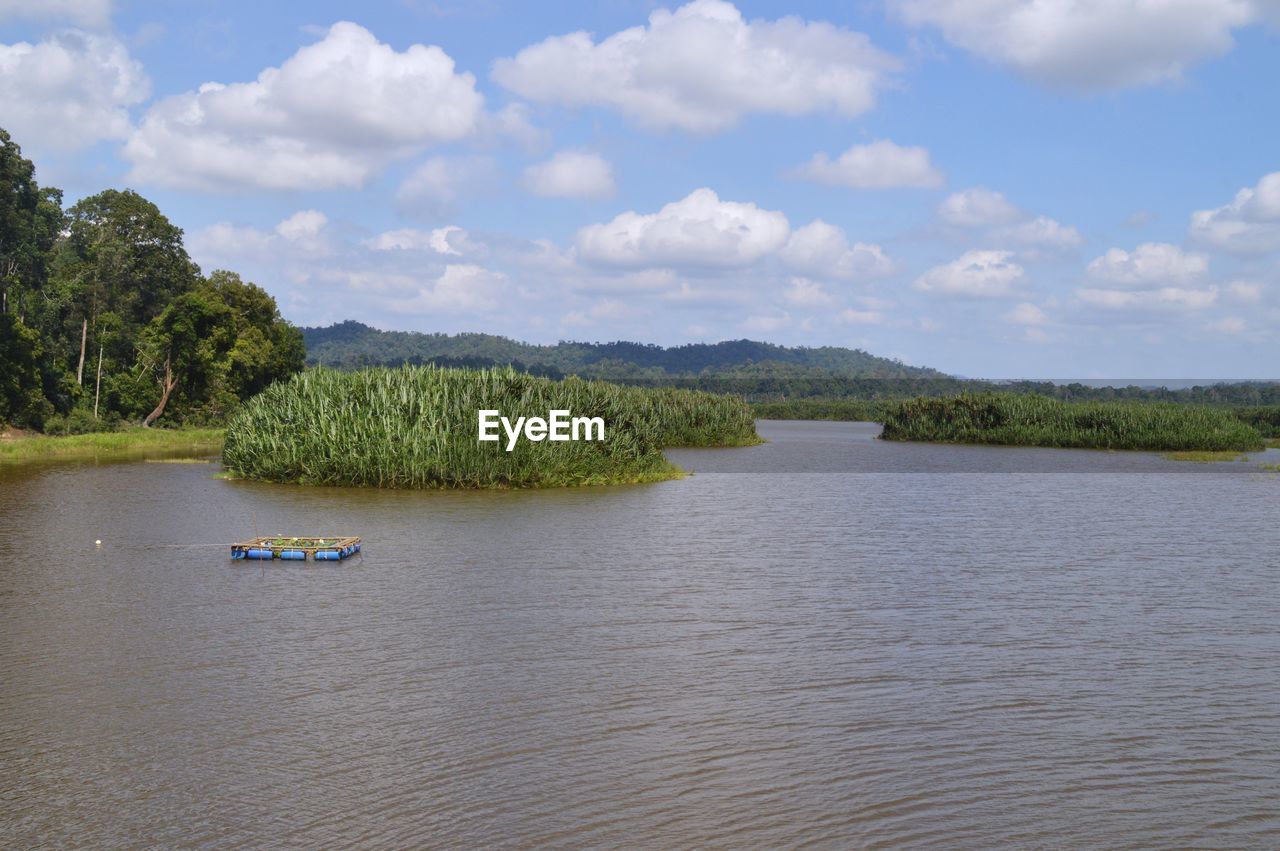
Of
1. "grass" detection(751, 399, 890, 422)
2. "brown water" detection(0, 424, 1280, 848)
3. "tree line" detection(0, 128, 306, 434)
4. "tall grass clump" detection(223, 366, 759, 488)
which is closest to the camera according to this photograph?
"brown water" detection(0, 424, 1280, 848)

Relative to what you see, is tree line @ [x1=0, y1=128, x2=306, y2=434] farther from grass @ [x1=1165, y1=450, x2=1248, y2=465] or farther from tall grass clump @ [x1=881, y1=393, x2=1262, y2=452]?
grass @ [x1=1165, y1=450, x2=1248, y2=465]

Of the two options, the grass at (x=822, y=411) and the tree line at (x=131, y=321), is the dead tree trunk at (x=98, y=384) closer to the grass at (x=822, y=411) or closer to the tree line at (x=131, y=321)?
the tree line at (x=131, y=321)

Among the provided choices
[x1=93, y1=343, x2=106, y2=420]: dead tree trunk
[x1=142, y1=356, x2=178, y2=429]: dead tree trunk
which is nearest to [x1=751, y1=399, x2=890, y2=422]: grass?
[x1=142, y1=356, x2=178, y2=429]: dead tree trunk

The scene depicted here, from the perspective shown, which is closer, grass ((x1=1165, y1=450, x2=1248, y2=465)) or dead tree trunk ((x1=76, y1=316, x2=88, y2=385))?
grass ((x1=1165, y1=450, x2=1248, y2=465))

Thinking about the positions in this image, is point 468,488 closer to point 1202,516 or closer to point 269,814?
point 1202,516

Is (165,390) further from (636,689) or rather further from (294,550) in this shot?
(636,689)

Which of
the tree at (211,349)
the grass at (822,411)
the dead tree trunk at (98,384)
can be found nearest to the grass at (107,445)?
the dead tree trunk at (98,384)

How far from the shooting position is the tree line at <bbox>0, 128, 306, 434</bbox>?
6066 cm

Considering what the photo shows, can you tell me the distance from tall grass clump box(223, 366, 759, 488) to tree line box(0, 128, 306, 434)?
26353mm

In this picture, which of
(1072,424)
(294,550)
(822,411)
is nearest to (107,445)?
→ (294,550)

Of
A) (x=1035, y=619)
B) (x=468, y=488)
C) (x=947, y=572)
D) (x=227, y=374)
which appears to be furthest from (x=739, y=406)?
(x=1035, y=619)

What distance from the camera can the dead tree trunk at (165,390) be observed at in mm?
61375

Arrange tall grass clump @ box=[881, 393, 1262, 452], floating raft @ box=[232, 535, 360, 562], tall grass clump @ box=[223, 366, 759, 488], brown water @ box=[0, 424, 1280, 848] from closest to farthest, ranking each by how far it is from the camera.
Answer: brown water @ box=[0, 424, 1280, 848] < floating raft @ box=[232, 535, 360, 562] < tall grass clump @ box=[223, 366, 759, 488] < tall grass clump @ box=[881, 393, 1262, 452]

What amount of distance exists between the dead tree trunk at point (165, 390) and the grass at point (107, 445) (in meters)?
2.27
